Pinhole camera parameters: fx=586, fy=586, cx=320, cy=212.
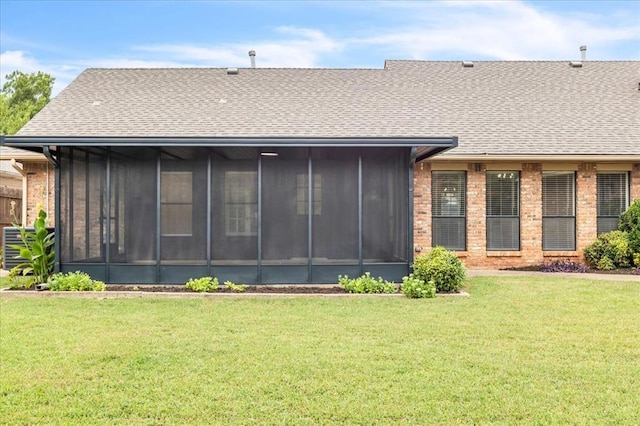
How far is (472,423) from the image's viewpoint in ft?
12.2

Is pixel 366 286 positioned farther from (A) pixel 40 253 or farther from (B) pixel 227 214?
(A) pixel 40 253

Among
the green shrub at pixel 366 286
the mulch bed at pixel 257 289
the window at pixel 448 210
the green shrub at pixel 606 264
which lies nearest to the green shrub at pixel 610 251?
the green shrub at pixel 606 264

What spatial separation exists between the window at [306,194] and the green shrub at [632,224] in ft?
24.6

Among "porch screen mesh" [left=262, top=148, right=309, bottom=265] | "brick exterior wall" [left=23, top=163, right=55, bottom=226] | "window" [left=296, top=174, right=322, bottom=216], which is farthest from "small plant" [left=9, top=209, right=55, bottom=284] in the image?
"window" [left=296, top=174, right=322, bottom=216]

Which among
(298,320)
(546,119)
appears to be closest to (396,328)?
(298,320)

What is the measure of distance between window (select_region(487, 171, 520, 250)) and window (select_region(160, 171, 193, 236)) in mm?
7064

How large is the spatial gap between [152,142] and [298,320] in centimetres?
424

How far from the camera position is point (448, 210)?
1364cm

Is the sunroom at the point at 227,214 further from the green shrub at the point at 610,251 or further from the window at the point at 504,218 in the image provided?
the green shrub at the point at 610,251

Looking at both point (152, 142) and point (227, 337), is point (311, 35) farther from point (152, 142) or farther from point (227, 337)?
point (227, 337)

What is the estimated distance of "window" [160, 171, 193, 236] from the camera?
10203mm

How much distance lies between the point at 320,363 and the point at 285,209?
5366 mm

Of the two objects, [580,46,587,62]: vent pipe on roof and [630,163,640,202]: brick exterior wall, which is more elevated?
[580,46,587,62]: vent pipe on roof

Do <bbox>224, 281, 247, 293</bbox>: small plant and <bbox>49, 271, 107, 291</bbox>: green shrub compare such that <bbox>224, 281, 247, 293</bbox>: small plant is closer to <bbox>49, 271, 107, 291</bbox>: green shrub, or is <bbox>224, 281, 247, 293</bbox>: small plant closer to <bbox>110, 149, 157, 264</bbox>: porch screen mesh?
<bbox>110, 149, 157, 264</bbox>: porch screen mesh
